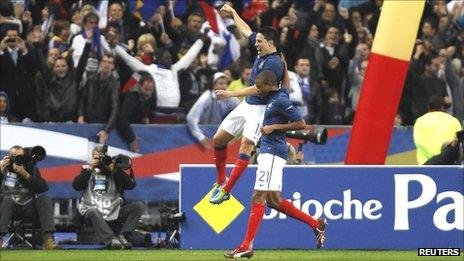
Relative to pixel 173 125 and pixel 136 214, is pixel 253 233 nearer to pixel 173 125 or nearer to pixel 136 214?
pixel 136 214

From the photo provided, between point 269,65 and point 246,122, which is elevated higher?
point 269,65

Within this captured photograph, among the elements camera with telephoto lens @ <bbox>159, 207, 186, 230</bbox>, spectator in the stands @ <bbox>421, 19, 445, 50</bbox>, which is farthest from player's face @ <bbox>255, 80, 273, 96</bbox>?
spectator in the stands @ <bbox>421, 19, 445, 50</bbox>

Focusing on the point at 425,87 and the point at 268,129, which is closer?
the point at 268,129

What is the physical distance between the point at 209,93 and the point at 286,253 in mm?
3802

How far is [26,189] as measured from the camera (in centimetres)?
1872

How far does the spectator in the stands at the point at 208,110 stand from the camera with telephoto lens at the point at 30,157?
274 cm

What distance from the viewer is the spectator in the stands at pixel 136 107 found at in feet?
67.2

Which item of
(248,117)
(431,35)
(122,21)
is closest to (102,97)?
(122,21)

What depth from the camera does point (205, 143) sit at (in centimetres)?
2070

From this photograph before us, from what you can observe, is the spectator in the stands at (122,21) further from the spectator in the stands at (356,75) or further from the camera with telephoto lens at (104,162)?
the spectator in the stands at (356,75)

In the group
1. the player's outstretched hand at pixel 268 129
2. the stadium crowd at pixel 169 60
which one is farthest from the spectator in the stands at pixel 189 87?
the player's outstretched hand at pixel 268 129

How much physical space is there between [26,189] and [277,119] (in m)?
4.15

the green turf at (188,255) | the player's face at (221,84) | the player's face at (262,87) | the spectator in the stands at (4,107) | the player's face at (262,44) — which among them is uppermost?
the player's face at (262,44)

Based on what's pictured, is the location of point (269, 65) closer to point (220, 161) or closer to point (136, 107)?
point (220, 161)
